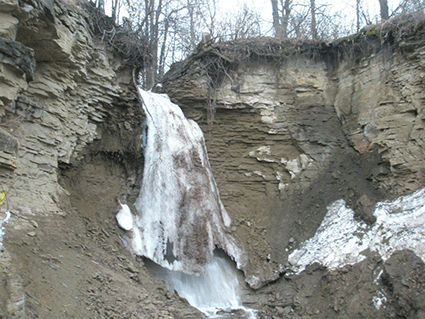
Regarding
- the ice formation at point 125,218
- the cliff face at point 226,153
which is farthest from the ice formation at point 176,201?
the cliff face at point 226,153

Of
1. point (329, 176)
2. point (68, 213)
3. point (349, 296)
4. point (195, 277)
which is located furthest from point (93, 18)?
point (349, 296)

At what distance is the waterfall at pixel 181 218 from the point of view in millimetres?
6605

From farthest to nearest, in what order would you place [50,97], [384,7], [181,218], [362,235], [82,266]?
[384,7] → [181,218] → [362,235] → [50,97] → [82,266]

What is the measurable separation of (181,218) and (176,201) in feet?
1.30

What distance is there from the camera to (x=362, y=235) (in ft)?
21.5

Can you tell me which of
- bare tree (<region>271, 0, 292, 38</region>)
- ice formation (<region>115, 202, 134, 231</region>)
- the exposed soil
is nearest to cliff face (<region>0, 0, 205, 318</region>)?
the exposed soil

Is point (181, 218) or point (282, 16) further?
point (282, 16)

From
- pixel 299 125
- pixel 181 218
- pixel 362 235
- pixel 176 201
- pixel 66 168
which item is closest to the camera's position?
pixel 362 235

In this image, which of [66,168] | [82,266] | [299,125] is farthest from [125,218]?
[299,125]

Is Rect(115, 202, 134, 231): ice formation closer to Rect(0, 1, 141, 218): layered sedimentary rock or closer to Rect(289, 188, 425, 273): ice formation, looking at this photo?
Rect(0, 1, 141, 218): layered sedimentary rock

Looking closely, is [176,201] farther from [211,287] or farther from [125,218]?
[211,287]

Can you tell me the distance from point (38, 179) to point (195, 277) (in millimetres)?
3609

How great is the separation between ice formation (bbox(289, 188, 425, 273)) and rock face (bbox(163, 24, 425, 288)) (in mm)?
342

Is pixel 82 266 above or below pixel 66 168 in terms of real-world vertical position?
below
